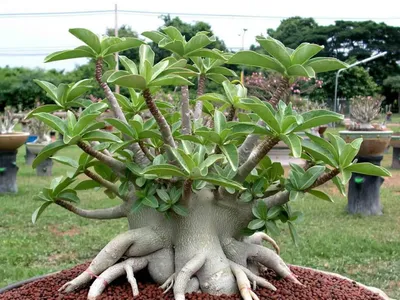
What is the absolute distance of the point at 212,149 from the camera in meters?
1.36

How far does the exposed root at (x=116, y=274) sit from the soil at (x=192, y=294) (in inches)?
0.7

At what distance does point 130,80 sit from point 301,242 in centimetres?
316

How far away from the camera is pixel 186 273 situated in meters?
1.34

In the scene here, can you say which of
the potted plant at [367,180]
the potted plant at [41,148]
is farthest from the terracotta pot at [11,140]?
the potted plant at [367,180]

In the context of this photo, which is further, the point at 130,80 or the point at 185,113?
the point at 185,113

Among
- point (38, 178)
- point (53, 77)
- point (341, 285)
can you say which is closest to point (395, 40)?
point (53, 77)

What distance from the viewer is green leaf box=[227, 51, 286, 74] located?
117 cm

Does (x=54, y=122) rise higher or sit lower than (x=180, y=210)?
higher

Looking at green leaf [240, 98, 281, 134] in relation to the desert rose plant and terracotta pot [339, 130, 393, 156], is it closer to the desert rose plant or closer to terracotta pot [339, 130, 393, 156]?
the desert rose plant

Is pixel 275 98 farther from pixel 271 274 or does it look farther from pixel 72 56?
pixel 271 274

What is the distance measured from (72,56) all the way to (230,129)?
0.41m

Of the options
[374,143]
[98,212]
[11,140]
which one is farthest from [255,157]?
[11,140]

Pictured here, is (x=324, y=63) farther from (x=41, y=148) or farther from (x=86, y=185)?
(x=41, y=148)

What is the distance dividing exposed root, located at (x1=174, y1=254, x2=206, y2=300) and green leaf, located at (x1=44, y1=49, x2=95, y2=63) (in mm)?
564
